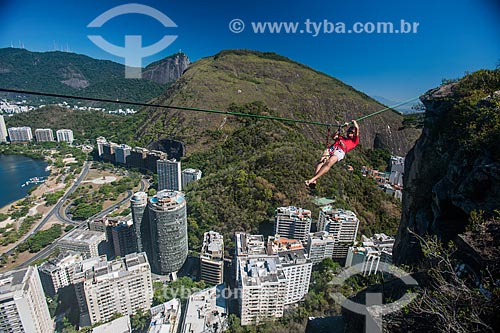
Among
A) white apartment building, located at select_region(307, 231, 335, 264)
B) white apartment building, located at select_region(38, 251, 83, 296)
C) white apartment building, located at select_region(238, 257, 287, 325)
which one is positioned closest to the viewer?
white apartment building, located at select_region(238, 257, 287, 325)

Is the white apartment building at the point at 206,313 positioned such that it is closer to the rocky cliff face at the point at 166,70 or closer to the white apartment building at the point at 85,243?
the white apartment building at the point at 85,243

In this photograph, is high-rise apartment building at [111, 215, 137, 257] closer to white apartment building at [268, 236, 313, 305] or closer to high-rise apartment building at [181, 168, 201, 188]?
high-rise apartment building at [181, 168, 201, 188]

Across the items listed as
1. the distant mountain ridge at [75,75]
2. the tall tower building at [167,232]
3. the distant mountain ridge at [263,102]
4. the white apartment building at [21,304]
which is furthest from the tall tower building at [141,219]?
the distant mountain ridge at [75,75]

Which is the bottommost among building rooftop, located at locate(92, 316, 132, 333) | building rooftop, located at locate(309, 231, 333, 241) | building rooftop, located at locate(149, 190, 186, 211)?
building rooftop, located at locate(92, 316, 132, 333)

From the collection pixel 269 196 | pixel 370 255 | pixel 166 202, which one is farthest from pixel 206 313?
pixel 269 196

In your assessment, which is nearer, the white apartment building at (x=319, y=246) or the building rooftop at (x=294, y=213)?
the white apartment building at (x=319, y=246)

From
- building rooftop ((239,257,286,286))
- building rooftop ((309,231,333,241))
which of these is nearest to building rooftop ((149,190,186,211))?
building rooftop ((239,257,286,286))
